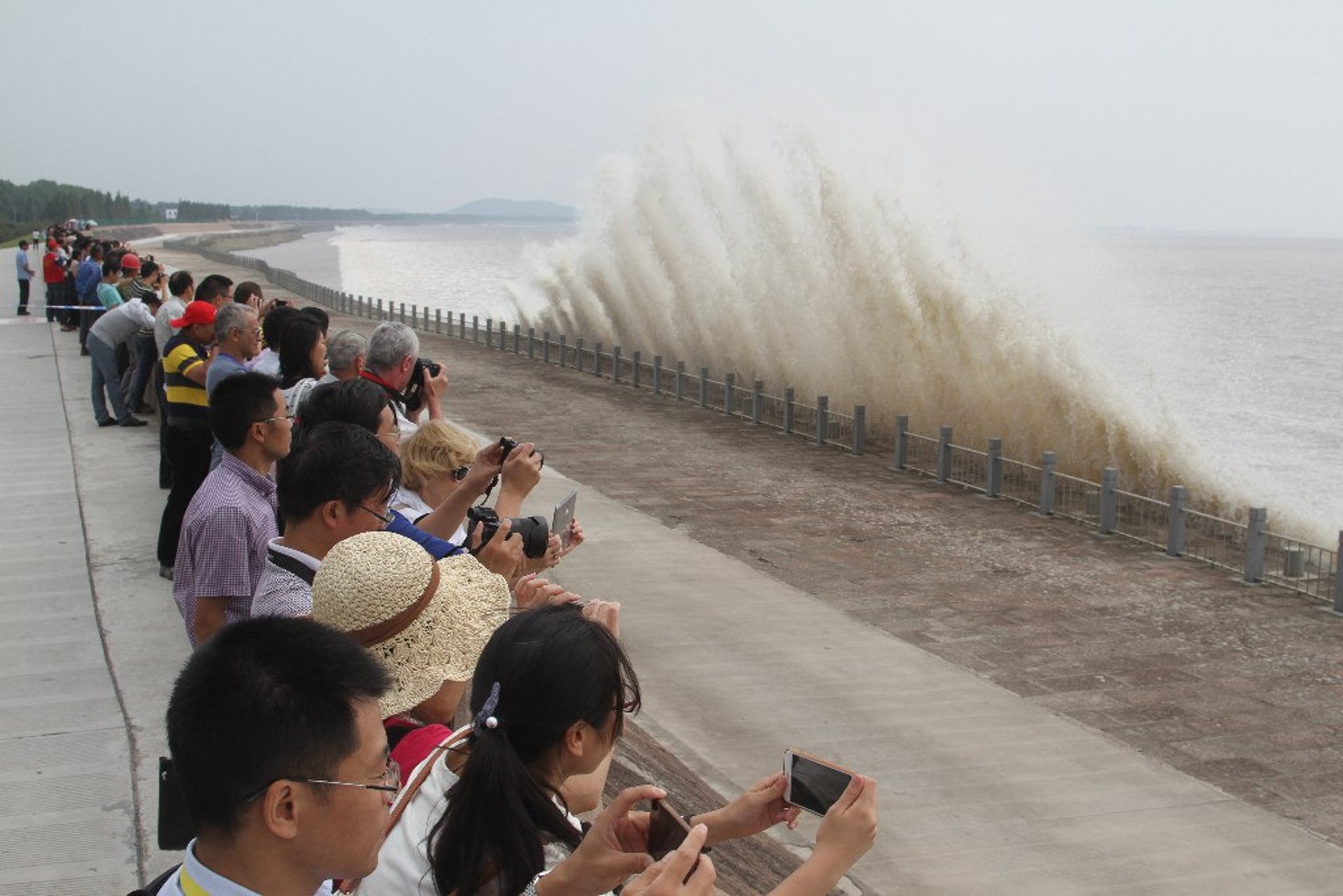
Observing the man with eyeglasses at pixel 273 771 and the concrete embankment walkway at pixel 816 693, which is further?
the concrete embankment walkway at pixel 816 693

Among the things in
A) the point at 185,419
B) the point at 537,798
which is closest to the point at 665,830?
the point at 537,798

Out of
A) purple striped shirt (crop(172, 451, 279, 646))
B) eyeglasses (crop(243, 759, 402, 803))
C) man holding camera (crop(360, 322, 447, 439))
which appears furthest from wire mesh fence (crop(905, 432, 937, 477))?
eyeglasses (crop(243, 759, 402, 803))

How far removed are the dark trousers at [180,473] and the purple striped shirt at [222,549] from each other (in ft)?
7.64

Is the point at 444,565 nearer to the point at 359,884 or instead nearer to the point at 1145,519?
the point at 359,884

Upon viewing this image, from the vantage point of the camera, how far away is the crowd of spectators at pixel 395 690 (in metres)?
2.33

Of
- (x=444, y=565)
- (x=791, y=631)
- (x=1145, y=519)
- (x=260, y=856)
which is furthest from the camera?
(x=1145, y=519)

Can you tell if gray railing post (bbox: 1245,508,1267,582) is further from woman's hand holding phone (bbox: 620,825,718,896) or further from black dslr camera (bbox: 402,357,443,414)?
woman's hand holding phone (bbox: 620,825,718,896)

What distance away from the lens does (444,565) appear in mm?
Answer: 3578

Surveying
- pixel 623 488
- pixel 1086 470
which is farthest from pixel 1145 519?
pixel 1086 470

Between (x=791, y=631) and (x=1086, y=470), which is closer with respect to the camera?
(x=791, y=631)

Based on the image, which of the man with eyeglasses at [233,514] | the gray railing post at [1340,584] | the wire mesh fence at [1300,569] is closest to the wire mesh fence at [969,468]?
the wire mesh fence at [1300,569]

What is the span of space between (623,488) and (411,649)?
45.3ft

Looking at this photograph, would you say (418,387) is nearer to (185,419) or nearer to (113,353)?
(185,419)

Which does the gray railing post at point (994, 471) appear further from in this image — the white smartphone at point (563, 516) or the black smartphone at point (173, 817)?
the black smartphone at point (173, 817)
